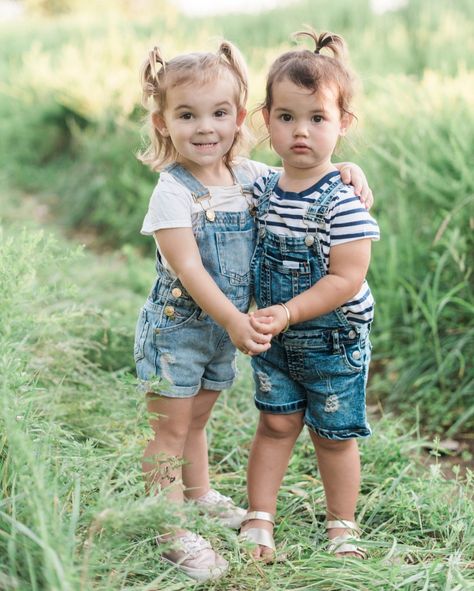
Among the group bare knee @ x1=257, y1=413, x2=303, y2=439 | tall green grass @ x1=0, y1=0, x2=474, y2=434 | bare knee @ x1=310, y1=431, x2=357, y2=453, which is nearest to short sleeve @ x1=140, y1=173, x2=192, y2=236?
tall green grass @ x1=0, y1=0, x2=474, y2=434

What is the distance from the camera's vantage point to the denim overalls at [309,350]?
Result: 2236 millimetres

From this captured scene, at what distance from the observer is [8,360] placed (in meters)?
2.16

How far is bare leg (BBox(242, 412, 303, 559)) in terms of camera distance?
8.18ft

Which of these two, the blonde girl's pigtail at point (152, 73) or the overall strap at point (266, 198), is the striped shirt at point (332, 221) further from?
the blonde girl's pigtail at point (152, 73)

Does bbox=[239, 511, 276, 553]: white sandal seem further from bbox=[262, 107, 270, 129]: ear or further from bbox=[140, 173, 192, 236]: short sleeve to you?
bbox=[262, 107, 270, 129]: ear

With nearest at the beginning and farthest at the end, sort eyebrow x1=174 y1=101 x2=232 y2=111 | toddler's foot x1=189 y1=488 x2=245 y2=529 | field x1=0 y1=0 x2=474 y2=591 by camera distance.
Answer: field x1=0 y1=0 x2=474 y2=591 < eyebrow x1=174 y1=101 x2=232 y2=111 < toddler's foot x1=189 y1=488 x2=245 y2=529

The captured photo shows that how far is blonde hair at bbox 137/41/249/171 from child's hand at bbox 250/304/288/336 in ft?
1.71

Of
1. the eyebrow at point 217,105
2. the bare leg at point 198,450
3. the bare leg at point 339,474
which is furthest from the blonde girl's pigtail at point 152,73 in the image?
the bare leg at point 339,474

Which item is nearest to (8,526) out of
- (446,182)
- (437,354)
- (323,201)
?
(323,201)

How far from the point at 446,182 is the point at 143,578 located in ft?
8.74

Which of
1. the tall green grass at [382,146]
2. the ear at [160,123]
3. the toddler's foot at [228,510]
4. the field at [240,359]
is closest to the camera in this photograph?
the field at [240,359]

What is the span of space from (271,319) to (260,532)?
0.74 meters

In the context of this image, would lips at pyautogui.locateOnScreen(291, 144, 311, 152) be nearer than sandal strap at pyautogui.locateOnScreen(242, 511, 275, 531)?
Yes

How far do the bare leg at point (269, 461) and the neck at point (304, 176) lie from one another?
0.72 meters
